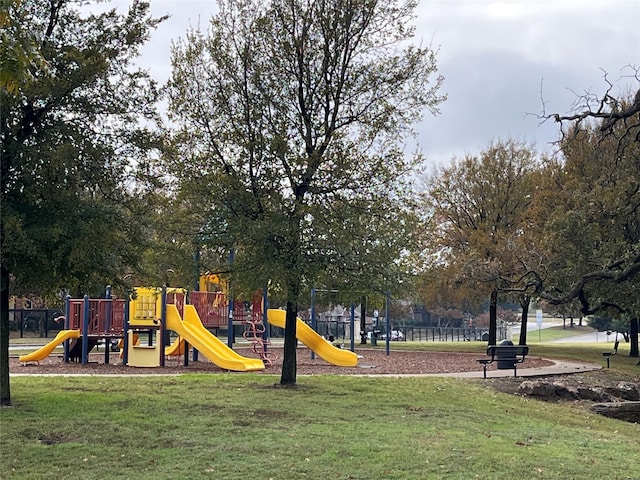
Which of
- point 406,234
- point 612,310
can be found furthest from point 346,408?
point 612,310

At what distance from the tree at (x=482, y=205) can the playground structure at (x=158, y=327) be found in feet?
46.6

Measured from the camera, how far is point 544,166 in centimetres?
3534

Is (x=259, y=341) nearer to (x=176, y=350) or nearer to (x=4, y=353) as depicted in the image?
(x=176, y=350)

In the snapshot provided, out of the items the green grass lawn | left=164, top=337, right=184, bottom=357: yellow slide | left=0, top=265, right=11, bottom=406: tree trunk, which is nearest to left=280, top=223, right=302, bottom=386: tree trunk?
the green grass lawn

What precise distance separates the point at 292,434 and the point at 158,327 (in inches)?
491

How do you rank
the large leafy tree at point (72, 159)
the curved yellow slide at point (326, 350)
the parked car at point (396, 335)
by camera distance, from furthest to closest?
the parked car at point (396, 335), the curved yellow slide at point (326, 350), the large leafy tree at point (72, 159)

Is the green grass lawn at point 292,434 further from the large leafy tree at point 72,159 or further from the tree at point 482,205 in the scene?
the tree at point 482,205

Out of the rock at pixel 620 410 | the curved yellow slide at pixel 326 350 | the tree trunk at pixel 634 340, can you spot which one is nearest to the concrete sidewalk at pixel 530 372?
the curved yellow slide at pixel 326 350

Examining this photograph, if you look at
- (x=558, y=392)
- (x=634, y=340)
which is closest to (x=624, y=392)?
(x=558, y=392)

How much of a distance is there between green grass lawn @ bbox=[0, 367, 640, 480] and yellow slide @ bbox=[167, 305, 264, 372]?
4.14 m

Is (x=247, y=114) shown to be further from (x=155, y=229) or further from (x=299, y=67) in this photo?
(x=155, y=229)

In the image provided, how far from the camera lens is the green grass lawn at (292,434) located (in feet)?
27.2

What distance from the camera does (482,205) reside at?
38.0m

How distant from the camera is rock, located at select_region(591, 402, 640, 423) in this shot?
54.0ft
